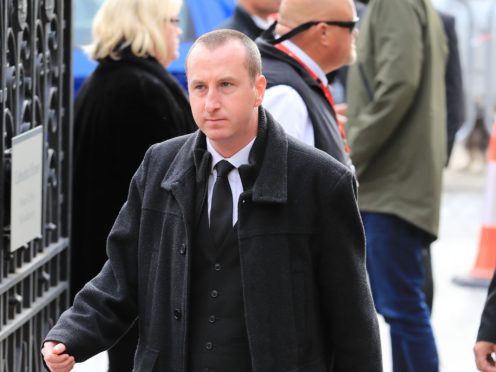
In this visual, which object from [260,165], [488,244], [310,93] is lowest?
[488,244]

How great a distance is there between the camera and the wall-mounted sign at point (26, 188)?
489 cm

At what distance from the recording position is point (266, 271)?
3.80m

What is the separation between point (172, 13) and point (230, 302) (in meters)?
2.61

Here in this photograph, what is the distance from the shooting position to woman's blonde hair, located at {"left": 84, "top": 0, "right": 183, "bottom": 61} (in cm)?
604

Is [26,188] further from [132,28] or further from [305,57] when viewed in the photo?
[132,28]

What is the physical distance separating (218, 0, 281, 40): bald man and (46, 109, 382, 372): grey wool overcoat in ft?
10.6

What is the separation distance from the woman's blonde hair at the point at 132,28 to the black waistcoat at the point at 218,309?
7.54 ft

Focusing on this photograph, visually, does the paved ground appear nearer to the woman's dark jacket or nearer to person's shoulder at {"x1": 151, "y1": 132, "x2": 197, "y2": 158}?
the woman's dark jacket

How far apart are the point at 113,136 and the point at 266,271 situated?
226 cm

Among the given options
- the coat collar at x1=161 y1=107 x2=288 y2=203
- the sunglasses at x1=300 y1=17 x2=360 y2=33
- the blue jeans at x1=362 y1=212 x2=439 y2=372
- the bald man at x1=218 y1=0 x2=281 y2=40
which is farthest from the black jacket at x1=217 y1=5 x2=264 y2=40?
the coat collar at x1=161 y1=107 x2=288 y2=203

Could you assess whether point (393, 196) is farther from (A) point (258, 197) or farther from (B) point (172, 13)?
(A) point (258, 197)

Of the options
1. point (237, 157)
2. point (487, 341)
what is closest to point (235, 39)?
point (237, 157)

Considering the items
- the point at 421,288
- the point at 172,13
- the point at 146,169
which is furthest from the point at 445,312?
the point at 146,169

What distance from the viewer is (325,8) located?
532 centimetres
